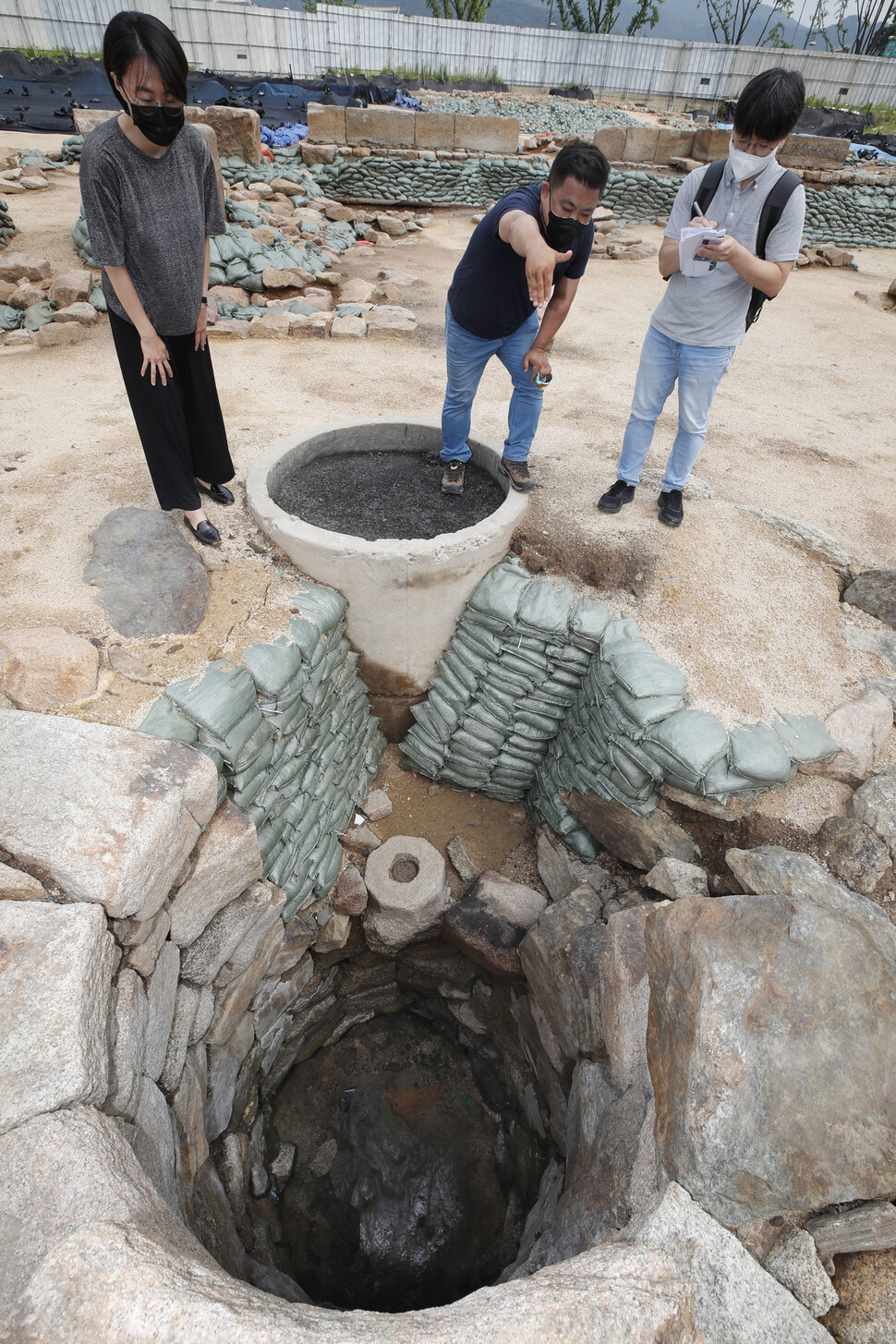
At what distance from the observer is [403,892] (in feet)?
12.5

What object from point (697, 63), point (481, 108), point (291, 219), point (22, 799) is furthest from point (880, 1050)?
point (697, 63)

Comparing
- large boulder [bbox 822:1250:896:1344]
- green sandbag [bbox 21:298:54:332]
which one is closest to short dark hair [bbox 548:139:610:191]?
large boulder [bbox 822:1250:896:1344]

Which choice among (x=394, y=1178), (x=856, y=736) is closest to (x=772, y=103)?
(x=856, y=736)

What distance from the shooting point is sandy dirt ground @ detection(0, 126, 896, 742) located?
3281mm

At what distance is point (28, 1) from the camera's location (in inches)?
613

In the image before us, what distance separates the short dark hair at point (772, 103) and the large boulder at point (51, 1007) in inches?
144

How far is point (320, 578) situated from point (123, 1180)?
2.53m

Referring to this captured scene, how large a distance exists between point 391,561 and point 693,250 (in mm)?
1866

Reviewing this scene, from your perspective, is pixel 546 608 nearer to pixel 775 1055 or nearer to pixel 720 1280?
pixel 775 1055

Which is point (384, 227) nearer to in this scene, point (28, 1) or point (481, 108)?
point (481, 108)

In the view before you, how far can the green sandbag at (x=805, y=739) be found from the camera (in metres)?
3.08

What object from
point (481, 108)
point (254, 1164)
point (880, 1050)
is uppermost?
point (481, 108)

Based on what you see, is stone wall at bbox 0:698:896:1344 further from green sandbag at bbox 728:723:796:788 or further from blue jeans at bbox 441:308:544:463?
blue jeans at bbox 441:308:544:463

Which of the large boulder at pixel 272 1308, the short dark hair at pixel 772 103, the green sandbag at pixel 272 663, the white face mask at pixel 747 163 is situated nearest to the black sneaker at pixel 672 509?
the white face mask at pixel 747 163
